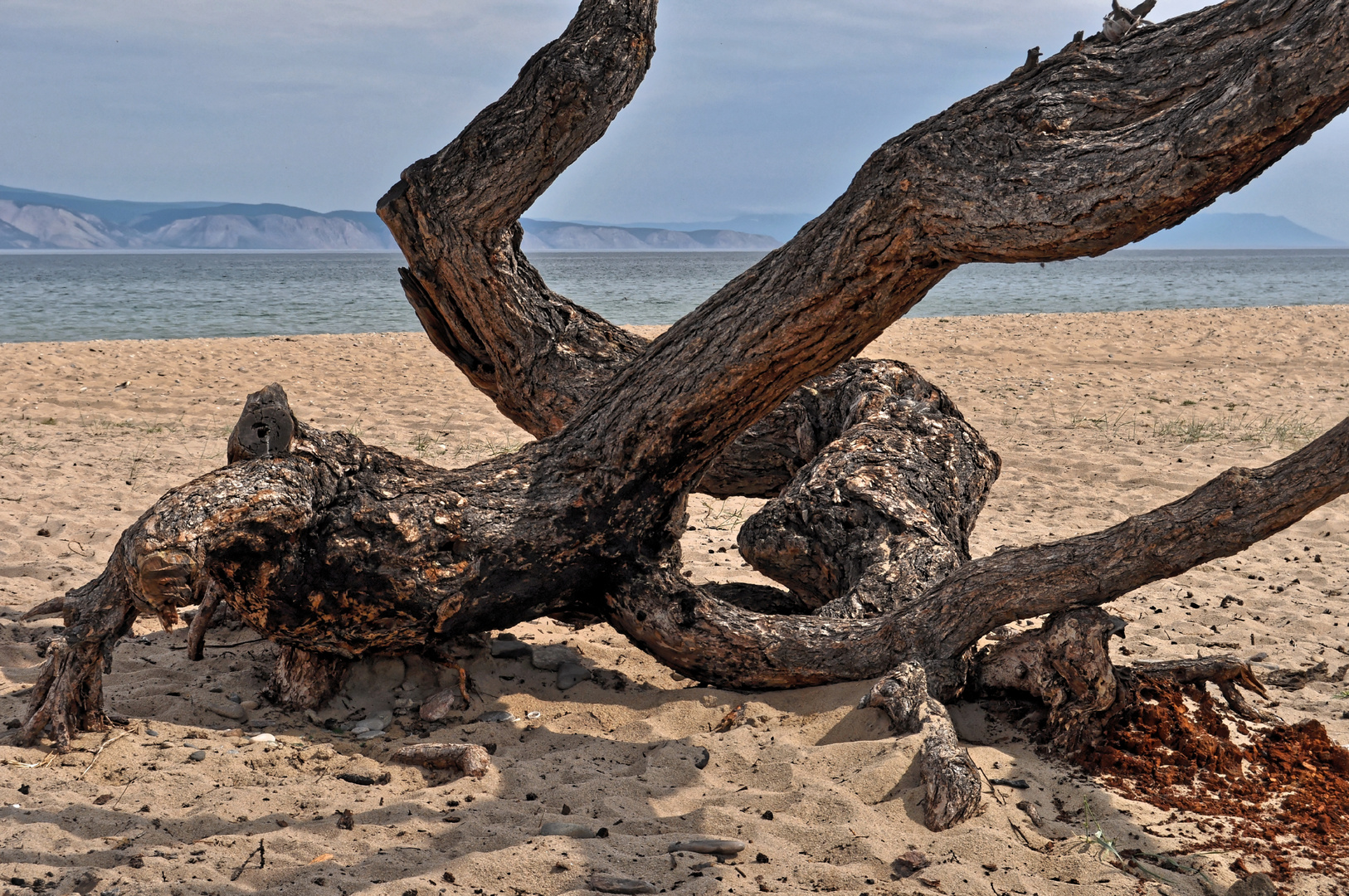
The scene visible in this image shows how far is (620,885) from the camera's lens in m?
2.75

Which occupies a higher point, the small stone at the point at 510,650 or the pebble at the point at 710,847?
the small stone at the point at 510,650

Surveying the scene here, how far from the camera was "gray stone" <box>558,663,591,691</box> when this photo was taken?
436cm

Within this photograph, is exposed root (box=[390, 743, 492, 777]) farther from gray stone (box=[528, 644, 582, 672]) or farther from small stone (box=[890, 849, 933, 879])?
small stone (box=[890, 849, 933, 879])

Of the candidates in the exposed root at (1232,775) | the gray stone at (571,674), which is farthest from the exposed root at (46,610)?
the exposed root at (1232,775)

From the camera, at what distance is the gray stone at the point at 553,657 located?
454cm

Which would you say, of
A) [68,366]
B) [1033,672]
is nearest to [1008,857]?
[1033,672]

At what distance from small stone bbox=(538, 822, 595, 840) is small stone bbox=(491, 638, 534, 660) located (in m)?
1.53

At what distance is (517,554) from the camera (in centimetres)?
393

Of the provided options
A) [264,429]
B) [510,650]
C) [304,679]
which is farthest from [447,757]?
[264,429]

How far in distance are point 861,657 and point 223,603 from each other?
3.20 meters

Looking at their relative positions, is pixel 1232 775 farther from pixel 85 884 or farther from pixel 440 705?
pixel 85 884

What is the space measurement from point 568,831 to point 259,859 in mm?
917

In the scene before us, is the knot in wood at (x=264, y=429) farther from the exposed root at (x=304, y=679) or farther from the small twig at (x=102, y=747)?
the small twig at (x=102, y=747)

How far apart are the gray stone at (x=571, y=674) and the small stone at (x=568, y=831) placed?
1.26m
